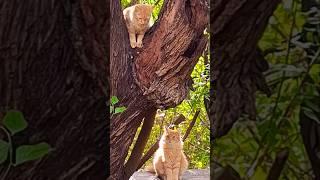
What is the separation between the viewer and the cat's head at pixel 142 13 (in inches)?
113

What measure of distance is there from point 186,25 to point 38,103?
1459 mm

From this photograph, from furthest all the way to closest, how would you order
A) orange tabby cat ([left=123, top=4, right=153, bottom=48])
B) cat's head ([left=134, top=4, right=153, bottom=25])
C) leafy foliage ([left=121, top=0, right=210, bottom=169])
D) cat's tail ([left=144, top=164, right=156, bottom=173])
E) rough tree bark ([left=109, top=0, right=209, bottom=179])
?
cat's tail ([left=144, top=164, right=156, bottom=173]) < leafy foliage ([left=121, top=0, right=210, bottom=169]) < cat's head ([left=134, top=4, right=153, bottom=25]) < orange tabby cat ([left=123, top=4, right=153, bottom=48]) < rough tree bark ([left=109, top=0, right=209, bottom=179])

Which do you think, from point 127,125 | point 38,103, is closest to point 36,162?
point 38,103

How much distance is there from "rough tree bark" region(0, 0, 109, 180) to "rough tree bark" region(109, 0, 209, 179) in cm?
122

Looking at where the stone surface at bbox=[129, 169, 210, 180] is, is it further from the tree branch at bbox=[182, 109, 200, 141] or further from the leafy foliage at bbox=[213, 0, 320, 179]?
the leafy foliage at bbox=[213, 0, 320, 179]

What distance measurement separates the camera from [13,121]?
0.64m

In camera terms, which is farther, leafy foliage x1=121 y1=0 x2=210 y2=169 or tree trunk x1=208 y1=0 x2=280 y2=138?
leafy foliage x1=121 y1=0 x2=210 y2=169

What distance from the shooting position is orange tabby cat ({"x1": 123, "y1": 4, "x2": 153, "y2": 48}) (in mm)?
2576

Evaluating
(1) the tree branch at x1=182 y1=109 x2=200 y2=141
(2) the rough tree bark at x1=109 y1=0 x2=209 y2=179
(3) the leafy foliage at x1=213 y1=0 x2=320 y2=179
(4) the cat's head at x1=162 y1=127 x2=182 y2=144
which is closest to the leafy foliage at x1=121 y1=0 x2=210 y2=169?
(1) the tree branch at x1=182 y1=109 x2=200 y2=141

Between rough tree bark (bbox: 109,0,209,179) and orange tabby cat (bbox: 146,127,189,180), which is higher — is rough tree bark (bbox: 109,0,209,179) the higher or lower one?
the higher one

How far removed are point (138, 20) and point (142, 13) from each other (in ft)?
0.97

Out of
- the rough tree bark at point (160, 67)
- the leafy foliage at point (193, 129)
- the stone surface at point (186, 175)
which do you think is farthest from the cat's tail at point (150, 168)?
the rough tree bark at point (160, 67)

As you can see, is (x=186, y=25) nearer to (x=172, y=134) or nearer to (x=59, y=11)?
(x=172, y=134)

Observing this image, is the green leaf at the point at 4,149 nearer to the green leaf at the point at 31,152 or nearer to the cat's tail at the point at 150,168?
the green leaf at the point at 31,152
